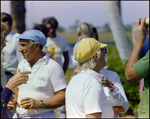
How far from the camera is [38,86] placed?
3.11 metres

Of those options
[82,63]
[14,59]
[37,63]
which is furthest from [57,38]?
[82,63]

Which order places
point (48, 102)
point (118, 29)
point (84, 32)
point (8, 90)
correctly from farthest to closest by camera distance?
point (118, 29), point (84, 32), point (48, 102), point (8, 90)

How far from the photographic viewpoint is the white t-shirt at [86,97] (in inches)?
90.3

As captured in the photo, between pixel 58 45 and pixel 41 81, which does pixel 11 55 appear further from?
pixel 41 81

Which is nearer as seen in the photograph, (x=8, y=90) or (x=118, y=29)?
(x=8, y=90)

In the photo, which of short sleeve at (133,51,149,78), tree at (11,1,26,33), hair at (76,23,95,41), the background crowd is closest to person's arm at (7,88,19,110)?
the background crowd

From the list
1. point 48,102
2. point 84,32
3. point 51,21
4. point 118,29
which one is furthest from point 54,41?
point 48,102

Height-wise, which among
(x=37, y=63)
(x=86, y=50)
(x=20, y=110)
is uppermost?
(x=86, y=50)

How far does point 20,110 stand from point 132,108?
370cm

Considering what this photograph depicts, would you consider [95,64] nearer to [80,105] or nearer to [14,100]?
[80,105]

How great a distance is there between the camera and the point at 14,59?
4.47 m

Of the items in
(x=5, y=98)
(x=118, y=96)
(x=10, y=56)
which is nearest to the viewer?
(x=5, y=98)

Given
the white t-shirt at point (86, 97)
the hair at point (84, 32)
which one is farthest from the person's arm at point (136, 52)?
the hair at point (84, 32)

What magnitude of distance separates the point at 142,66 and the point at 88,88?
578 millimetres
